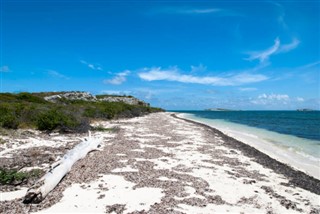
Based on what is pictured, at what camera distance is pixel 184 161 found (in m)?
12.5

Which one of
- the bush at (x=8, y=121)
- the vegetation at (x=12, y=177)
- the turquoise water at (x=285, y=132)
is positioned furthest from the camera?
the turquoise water at (x=285, y=132)

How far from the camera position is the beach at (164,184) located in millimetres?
7176

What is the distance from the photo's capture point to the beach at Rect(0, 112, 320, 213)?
7176 mm

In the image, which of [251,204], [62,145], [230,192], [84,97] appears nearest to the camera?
[251,204]

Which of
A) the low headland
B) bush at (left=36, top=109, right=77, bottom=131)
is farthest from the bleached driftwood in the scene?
bush at (left=36, top=109, right=77, bottom=131)

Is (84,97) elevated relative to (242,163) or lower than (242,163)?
elevated

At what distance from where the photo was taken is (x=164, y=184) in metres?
8.84

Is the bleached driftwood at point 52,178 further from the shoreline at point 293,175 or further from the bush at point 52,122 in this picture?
the bush at point 52,122

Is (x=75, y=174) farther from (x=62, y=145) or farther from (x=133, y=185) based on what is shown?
(x=62, y=145)

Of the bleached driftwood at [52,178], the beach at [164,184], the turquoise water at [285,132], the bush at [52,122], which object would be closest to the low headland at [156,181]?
the beach at [164,184]

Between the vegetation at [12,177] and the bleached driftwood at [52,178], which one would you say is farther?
the vegetation at [12,177]


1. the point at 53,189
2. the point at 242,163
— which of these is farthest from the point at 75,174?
the point at 242,163

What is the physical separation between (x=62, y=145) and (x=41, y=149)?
4.91 feet

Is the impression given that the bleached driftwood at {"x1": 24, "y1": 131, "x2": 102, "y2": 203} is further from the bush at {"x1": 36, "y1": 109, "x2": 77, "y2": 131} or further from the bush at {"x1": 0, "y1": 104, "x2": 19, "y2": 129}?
the bush at {"x1": 0, "y1": 104, "x2": 19, "y2": 129}
